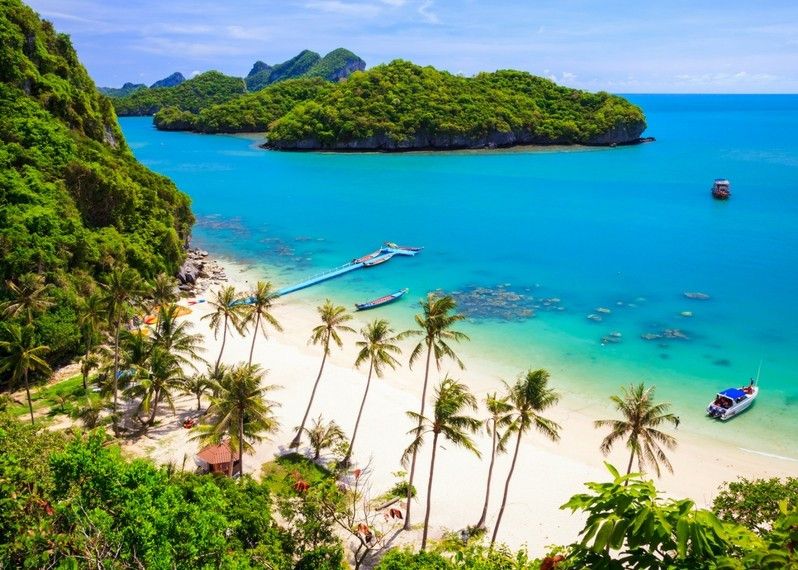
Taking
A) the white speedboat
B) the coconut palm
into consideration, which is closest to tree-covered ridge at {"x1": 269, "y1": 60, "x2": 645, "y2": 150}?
the white speedboat

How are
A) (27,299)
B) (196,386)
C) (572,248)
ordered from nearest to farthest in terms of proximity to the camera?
1. (27,299)
2. (196,386)
3. (572,248)

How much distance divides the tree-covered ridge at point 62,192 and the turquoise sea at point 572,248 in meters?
15.9

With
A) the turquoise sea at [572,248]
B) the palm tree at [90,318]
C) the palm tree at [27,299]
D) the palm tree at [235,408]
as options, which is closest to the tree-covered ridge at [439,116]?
the turquoise sea at [572,248]

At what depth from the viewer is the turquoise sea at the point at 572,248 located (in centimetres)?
4431

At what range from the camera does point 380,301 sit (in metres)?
55.4

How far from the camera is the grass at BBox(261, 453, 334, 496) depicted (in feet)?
94.1

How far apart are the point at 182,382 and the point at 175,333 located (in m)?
3.39

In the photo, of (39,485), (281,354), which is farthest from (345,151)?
(39,485)

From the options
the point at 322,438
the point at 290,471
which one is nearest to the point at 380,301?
the point at 322,438

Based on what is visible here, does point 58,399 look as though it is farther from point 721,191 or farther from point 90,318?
point 721,191

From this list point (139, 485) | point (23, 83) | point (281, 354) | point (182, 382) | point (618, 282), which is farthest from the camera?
point (618, 282)

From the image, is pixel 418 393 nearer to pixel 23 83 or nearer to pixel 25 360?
pixel 25 360

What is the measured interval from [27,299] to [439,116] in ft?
475

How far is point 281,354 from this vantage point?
4469cm
